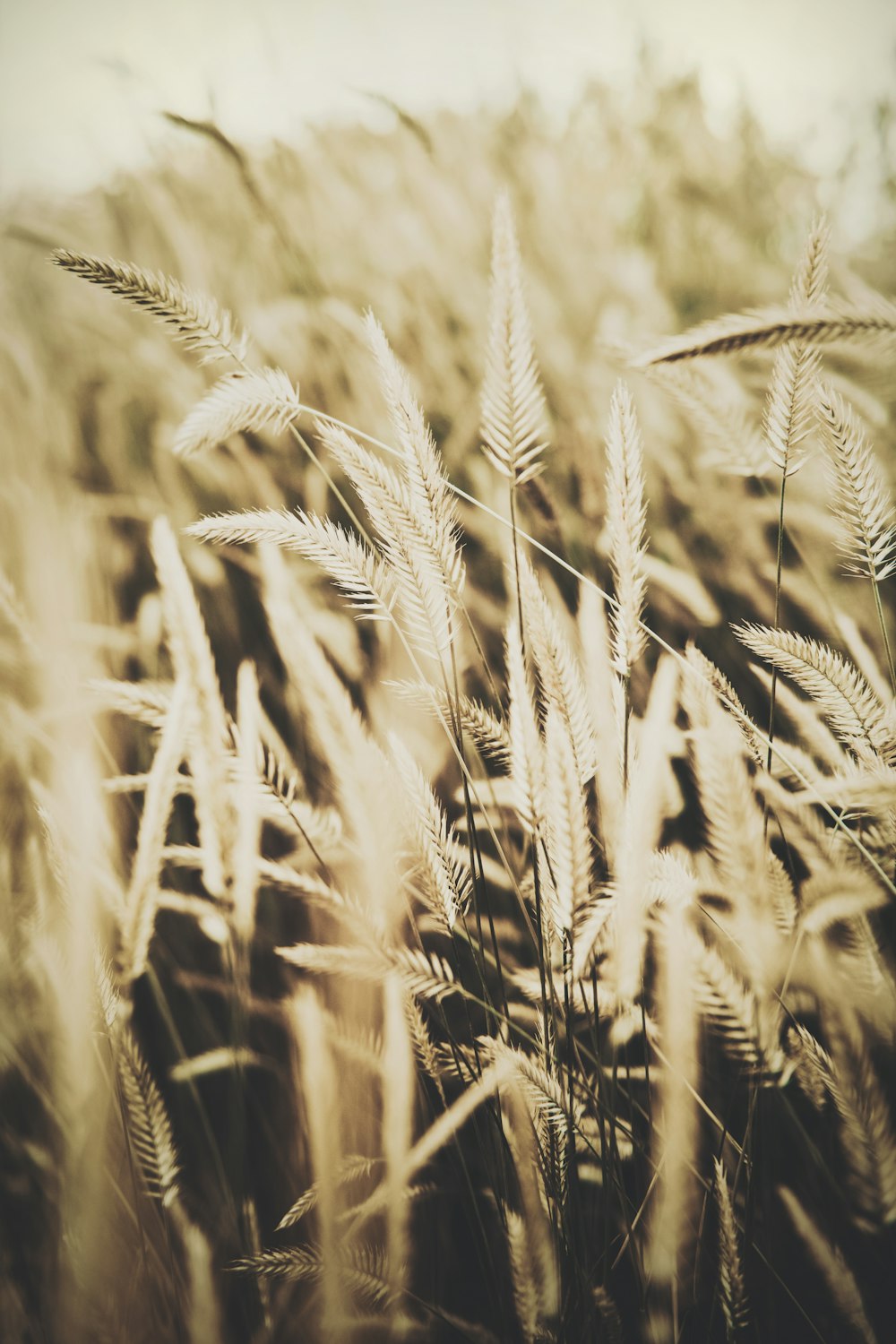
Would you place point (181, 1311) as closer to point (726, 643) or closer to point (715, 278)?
point (726, 643)

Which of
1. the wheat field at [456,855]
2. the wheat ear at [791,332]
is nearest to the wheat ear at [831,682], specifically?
the wheat field at [456,855]

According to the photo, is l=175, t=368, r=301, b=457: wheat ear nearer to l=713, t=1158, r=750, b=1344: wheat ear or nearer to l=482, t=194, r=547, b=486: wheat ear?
l=482, t=194, r=547, b=486: wheat ear

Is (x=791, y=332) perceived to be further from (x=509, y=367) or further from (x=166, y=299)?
(x=166, y=299)

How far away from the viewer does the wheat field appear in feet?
1.26

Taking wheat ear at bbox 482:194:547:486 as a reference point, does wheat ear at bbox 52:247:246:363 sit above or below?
above

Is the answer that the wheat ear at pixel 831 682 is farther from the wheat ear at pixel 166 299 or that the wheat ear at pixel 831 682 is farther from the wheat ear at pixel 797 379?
the wheat ear at pixel 166 299

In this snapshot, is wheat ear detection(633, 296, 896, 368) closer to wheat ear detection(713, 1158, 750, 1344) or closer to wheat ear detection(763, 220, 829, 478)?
wheat ear detection(763, 220, 829, 478)

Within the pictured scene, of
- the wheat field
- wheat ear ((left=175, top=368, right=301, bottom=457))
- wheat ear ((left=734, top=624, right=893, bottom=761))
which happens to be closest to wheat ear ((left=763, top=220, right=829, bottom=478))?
the wheat field

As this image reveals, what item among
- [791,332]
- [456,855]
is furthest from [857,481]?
[456,855]

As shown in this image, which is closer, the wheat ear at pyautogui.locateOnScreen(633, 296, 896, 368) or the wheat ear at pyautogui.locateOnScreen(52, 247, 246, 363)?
the wheat ear at pyautogui.locateOnScreen(633, 296, 896, 368)

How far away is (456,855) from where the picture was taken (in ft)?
1.34

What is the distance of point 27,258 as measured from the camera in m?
1.28

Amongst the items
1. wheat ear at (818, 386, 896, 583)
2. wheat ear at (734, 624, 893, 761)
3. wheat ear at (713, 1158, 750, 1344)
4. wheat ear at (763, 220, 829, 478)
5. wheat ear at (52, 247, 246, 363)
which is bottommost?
wheat ear at (713, 1158, 750, 1344)

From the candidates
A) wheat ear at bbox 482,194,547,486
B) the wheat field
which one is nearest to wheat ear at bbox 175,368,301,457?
the wheat field
